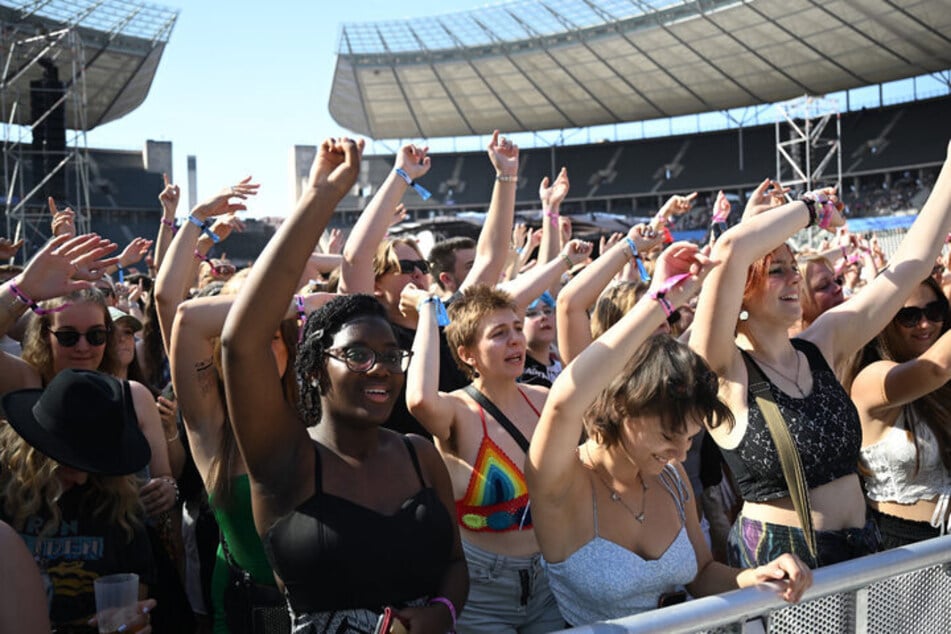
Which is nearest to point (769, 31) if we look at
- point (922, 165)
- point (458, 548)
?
point (922, 165)

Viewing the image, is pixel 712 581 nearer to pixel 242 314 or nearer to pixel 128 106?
pixel 242 314

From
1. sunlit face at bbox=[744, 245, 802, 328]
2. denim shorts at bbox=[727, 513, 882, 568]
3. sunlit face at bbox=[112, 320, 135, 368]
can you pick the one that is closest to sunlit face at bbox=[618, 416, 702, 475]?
denim shorts at bbox=[727, 513, 882, 568]

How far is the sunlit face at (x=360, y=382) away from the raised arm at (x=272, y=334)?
0.15 m

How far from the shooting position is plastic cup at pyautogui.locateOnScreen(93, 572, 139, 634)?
2.14 meters

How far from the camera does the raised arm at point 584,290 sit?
141 inches

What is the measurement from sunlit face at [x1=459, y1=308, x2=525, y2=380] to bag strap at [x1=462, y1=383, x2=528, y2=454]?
81 mm

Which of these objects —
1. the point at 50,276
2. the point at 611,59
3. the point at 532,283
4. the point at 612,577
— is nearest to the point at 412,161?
the point at 532,283

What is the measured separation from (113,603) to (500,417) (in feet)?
4.41

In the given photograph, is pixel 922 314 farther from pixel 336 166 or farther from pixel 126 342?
pixel 126 342

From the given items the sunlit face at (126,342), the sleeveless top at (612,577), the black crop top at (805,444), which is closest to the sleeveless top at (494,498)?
the sleeveless top at (612,577)

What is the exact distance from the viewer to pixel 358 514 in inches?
81.0

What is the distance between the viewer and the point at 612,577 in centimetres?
227

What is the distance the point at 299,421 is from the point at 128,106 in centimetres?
4150

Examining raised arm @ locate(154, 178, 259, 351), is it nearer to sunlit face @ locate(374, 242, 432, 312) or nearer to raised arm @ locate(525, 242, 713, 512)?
sunlit face @ locate(374, 242, 432, 312)
